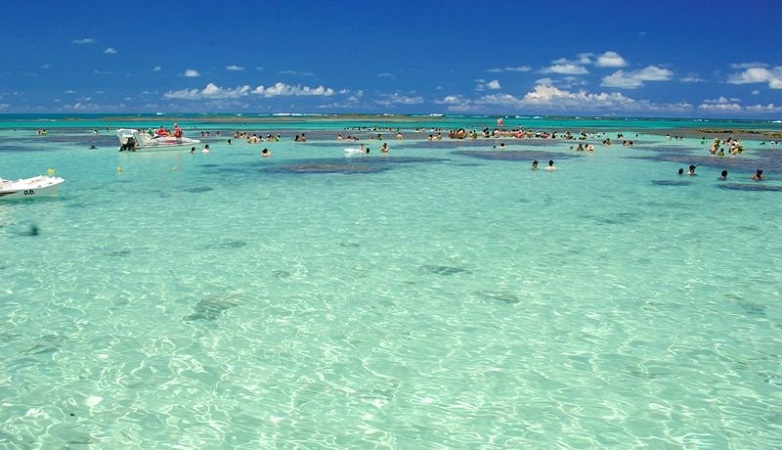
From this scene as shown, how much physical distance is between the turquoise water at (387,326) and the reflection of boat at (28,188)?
2.65 ft

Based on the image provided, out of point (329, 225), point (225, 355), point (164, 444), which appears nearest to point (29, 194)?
point (329, 225)

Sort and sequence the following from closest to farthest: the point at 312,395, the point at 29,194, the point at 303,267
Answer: the point at 312,395
the point at 303,267
the point at 29,194

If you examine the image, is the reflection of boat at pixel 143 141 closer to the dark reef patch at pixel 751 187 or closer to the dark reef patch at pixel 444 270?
the dark reef patch at pixel 444 270

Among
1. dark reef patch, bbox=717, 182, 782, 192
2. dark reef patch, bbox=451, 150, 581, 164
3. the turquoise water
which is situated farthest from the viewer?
dark reef patch, bbox=451, 150, 581, 164

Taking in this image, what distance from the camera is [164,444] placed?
6.93 meters

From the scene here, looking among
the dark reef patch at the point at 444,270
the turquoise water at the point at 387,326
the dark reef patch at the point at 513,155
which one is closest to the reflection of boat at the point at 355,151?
the dark reef patch at the point at 513,155

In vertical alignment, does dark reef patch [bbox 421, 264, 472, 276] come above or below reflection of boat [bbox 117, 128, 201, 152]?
below

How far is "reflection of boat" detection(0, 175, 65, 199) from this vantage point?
22656 millimetres

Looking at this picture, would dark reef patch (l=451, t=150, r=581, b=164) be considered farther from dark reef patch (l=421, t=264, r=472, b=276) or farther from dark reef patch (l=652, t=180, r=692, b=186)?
dark reef patch (l=421, t=264, r=472, b=276)

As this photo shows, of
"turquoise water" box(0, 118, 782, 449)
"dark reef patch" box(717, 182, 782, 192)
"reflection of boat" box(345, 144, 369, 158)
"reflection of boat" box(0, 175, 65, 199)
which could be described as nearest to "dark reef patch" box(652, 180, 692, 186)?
"dark reef patch" box(717, 182, 782, 192)

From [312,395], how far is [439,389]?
1.82m

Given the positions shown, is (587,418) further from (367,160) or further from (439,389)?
(367,160)

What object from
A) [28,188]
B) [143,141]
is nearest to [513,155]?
[143,141]

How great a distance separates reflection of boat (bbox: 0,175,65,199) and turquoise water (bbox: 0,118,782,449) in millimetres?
809
